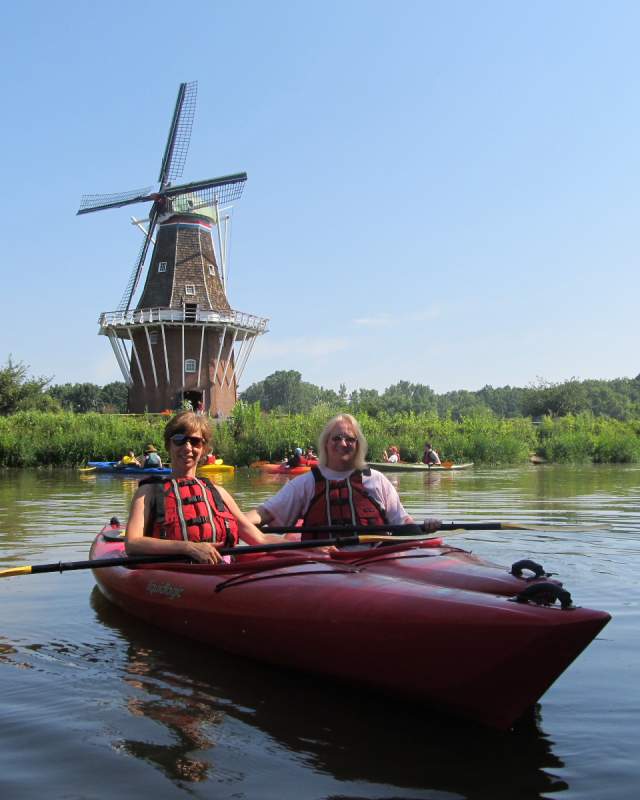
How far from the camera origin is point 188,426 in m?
4.73

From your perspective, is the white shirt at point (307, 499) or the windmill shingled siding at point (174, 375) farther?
the windmill shingled siding at point (174, 375)

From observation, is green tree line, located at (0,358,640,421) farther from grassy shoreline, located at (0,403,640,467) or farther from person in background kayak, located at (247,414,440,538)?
person in background kayak, located at (247,414,440,538)

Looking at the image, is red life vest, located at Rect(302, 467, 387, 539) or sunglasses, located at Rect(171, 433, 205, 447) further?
red life vest, located at Rect(302, 467, 387, 539)

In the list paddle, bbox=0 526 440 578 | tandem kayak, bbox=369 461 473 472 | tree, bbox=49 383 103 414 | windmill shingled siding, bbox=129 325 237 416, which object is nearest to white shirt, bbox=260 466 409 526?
paddle, bbox=0 526 440 578

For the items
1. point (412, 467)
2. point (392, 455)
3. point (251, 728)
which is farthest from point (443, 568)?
point (392, 455)

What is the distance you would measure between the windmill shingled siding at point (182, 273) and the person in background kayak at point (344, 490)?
30.3 meters

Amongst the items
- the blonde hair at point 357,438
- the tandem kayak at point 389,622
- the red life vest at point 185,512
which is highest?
the blonde hair at point 357,438

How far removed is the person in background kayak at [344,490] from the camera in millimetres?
5074

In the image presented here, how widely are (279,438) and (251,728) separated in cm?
2287

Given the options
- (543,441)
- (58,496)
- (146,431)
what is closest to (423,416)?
(543,441)

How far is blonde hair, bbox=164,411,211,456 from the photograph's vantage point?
473cm

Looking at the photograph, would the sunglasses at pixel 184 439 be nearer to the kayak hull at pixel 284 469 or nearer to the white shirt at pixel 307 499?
the white shirt at pixel 307 499

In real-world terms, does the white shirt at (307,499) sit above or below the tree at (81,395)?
below

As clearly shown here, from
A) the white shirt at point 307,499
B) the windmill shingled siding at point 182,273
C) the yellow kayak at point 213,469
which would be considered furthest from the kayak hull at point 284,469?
the white shirt at point 307,499
